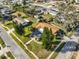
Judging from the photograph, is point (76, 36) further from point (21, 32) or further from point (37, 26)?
point (21, 32)

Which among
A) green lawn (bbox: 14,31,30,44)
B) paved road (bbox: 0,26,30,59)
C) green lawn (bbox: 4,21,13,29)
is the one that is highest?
green lawn (bbox: 4,21,13,29)

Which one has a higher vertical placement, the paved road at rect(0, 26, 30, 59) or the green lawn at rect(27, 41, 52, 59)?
the green lawn at rect(27, 41, 52, 59)

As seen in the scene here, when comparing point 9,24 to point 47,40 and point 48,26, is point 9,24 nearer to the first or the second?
point 48,26

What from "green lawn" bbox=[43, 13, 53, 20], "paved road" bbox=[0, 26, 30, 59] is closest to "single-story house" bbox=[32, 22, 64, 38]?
"paved road" bbox=[0, 26, 30, 59]

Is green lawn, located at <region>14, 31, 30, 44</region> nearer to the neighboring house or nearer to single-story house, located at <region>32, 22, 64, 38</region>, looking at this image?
single-story house, located at <region>32, 22, 64, 38</region>

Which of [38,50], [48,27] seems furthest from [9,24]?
[38,50]

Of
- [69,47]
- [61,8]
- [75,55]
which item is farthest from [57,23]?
[75,55]
